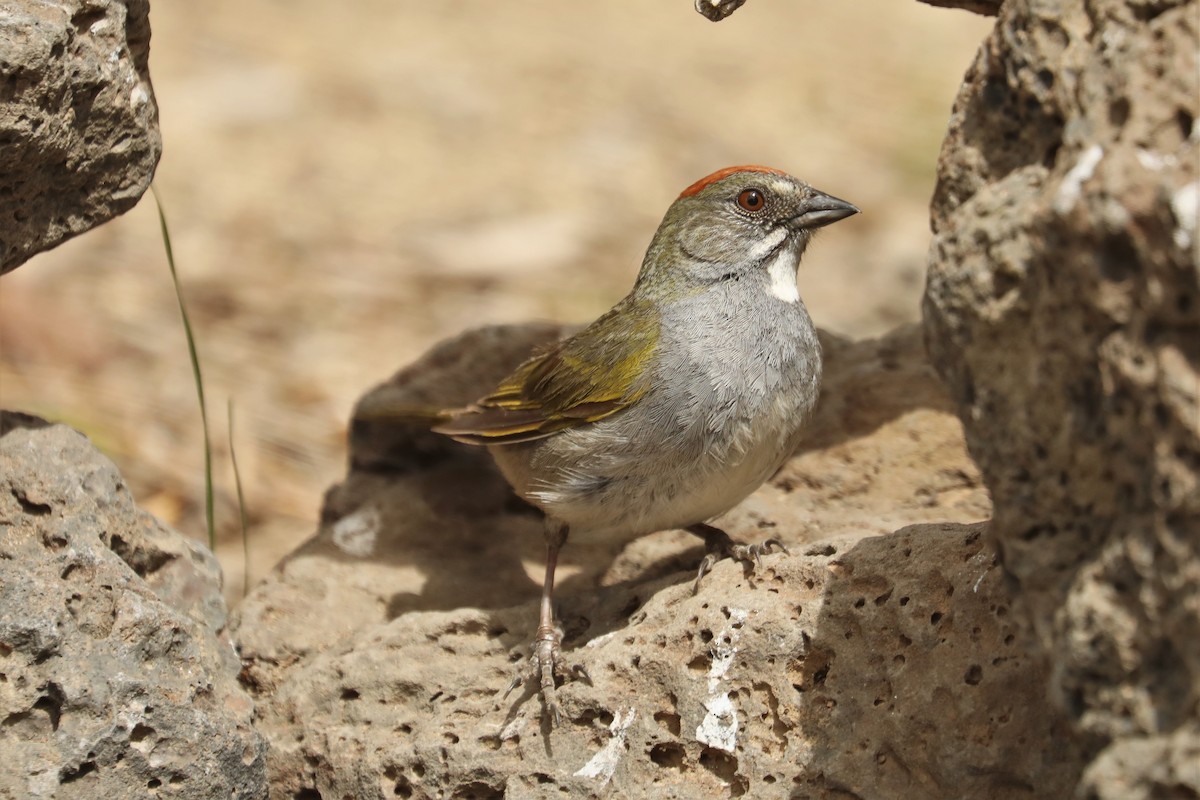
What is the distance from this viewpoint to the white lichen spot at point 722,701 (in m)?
3.89

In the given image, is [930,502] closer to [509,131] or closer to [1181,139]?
[1181,139]

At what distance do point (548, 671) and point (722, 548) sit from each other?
2.94 feet

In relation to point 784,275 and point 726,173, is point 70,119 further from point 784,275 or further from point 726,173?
point 784,275

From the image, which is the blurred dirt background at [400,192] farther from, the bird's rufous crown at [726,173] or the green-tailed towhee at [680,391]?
the bird's rufous crown at [726,173]

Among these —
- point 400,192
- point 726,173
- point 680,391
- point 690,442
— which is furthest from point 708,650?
point 400,192

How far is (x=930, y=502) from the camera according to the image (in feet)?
17.2

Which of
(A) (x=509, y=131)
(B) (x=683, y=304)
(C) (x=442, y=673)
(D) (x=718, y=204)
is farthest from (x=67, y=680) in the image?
(A) (x=509, y=131)

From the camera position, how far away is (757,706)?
3910 mm

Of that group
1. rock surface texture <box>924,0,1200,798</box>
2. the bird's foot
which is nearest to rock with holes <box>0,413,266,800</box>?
the bird's foot

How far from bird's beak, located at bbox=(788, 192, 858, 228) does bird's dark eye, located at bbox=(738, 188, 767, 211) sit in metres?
0.13

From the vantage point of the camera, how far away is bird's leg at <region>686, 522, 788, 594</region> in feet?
14.4

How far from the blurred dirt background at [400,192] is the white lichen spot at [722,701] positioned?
10.9ft

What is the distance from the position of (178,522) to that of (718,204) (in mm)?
3636

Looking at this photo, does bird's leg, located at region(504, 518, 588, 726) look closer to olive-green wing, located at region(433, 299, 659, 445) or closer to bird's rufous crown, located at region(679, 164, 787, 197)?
olive-green wing, located at region(433, 299, 659, 445)
